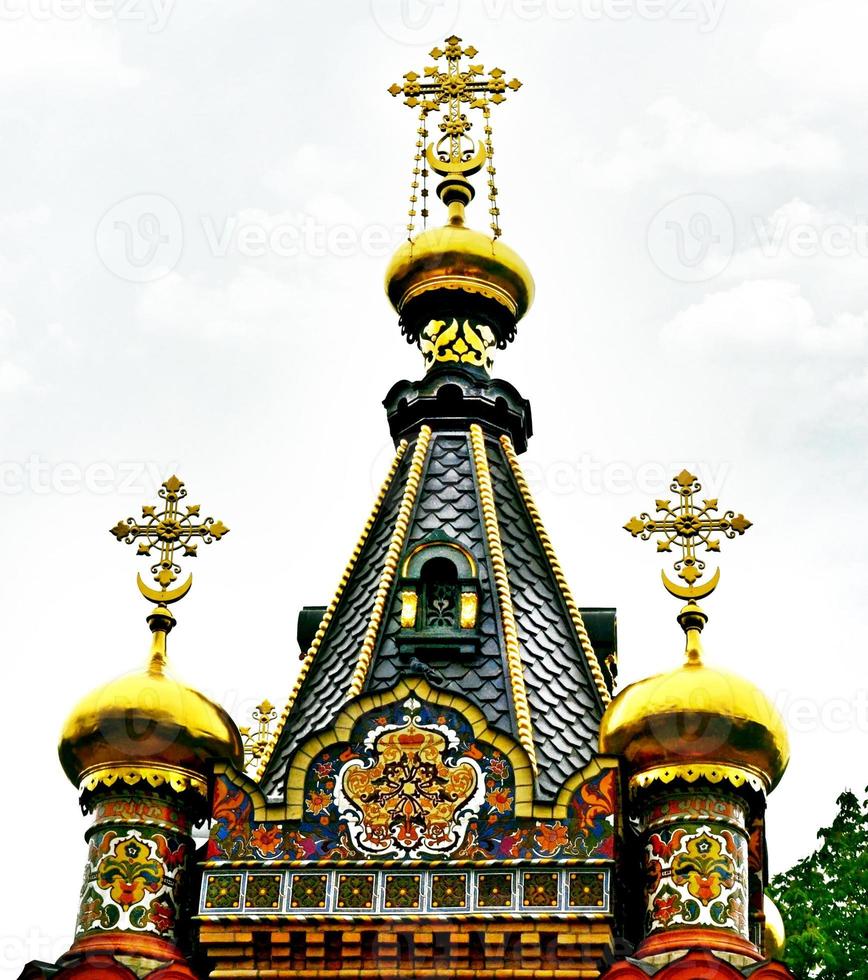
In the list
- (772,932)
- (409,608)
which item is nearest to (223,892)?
(409,608)

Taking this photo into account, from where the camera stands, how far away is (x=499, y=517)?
63.0ft

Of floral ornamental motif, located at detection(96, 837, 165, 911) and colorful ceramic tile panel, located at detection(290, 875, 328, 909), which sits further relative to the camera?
floral ornamental motif, located at detection(96, 837, 165, 911)

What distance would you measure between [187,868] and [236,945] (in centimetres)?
93

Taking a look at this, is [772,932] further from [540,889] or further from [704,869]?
[540,889]

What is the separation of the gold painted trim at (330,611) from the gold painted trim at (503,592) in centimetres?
57

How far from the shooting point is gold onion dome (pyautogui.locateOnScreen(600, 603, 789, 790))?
17031 mm

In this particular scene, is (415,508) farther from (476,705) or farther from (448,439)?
(476,705)

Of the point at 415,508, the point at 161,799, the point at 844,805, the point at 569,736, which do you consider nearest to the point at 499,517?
the point at 415,508

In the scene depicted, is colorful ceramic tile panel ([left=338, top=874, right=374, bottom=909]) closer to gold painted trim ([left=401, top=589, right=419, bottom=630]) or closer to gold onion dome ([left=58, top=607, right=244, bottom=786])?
gold onion dome ([left=58, top=607, right=244, bottom=786])

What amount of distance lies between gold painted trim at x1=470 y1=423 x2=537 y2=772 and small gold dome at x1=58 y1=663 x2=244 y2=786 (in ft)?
5.62

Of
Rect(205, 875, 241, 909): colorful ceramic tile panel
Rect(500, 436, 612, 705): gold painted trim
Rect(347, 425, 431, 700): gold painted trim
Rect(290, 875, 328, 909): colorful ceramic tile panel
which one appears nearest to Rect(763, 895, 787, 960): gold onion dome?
Rect(500, 436, 612, 705): gold painted trim

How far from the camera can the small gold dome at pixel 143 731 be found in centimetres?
1736

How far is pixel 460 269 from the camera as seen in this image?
21078 mm

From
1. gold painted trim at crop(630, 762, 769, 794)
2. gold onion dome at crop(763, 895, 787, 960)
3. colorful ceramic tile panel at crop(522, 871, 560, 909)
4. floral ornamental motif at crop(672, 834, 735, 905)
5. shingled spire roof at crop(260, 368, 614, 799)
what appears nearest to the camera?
colorful ceramic tile panel at crop(522, 871, 560, 909)
